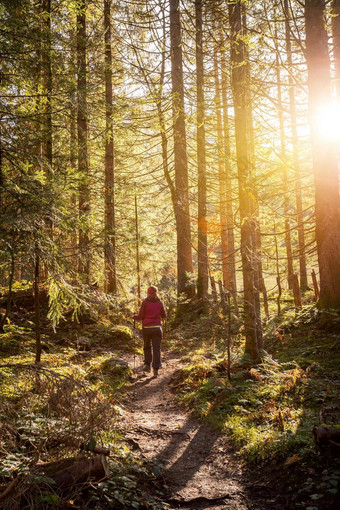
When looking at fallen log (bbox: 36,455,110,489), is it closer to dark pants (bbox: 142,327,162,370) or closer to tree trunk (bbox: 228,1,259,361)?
tree trunk (bbox: 228,1,259,361)

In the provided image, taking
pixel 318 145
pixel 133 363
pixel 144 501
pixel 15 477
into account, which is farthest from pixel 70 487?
pixel 318 145

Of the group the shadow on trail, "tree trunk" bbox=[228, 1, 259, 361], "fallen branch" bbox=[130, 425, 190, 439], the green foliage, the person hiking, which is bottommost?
the shadow on trail

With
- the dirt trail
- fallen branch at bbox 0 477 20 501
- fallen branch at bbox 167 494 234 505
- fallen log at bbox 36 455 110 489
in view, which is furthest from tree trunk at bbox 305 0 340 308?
fallen branch at bbox 0 477 20 501

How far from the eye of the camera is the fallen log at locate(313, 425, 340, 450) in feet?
Result: 11.6

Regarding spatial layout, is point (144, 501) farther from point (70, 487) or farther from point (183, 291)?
point (183, 291)

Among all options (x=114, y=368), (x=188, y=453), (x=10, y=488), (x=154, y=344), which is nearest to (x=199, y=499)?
(x=188, y=453)

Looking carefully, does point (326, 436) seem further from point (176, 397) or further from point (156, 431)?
point (176, 397)

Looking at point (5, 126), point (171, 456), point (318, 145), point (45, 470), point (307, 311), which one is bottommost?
point (171, 456)

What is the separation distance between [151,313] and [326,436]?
6007 mm

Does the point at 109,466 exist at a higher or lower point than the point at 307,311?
Answer: lower

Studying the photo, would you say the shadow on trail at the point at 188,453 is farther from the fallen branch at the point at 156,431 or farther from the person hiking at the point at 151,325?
A: the person hiking at the point at 151,325

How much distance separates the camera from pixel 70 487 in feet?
10.4

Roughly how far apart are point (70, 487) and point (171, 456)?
6.31 feet

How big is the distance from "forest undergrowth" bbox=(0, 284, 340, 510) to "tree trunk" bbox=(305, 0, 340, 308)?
1036 mm
